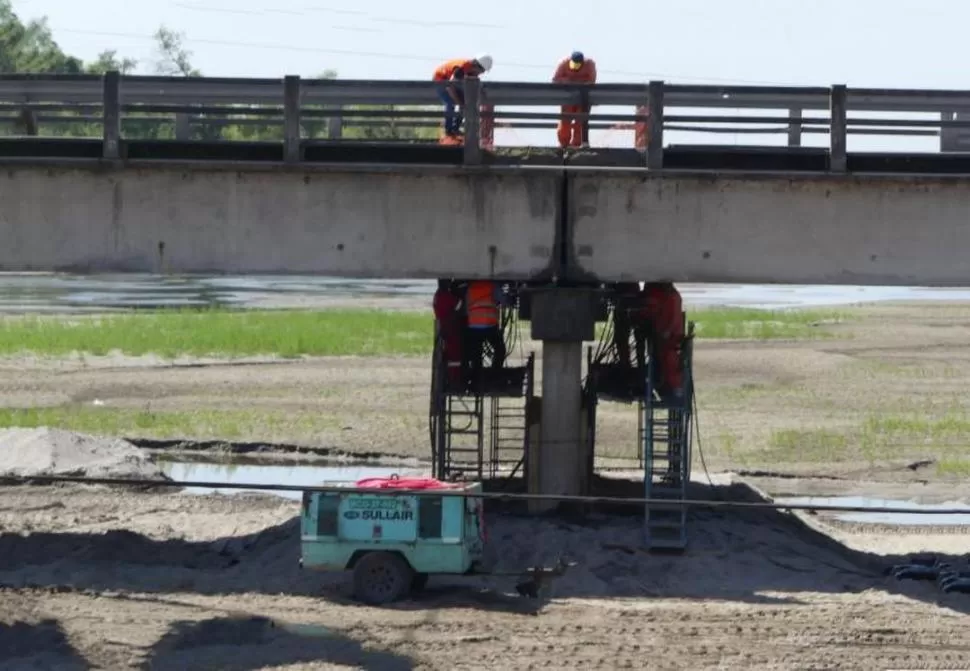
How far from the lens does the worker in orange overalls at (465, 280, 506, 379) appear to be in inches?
910

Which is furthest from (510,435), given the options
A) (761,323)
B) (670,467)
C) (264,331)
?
(761,323)

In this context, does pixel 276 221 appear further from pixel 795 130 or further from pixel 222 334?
pixel 222 334

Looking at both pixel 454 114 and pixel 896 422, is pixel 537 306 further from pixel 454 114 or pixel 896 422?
pixel 896 422

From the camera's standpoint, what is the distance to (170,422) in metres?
33.3

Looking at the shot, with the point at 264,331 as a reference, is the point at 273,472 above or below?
below

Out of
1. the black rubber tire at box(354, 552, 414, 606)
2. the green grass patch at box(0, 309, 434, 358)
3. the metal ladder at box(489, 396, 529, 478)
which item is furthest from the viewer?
the green grass patch at box(0, 309, 434, 358)

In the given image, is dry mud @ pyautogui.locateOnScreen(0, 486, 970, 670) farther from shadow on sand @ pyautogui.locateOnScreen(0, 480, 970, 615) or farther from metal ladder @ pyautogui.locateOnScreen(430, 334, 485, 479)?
metal ladder @ pyautogui.locateOnScreen(430, 334, 485, 479)

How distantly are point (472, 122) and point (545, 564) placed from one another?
5.28 meters

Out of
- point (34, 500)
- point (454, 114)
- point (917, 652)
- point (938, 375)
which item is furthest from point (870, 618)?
point (938, 375)

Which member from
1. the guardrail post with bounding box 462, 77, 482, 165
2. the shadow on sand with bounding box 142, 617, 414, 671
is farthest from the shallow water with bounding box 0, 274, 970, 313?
the shadow on sand with bounding box 142, 617, 414, 671

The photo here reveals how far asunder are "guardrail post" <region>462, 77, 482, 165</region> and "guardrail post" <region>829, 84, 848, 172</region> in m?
4.18

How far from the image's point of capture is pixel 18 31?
112 m

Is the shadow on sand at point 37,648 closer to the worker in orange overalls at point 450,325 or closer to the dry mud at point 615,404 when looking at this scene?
the worker in orange overalls at point 450,325

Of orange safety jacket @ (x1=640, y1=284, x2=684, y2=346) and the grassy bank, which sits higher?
orange safety jacket @ (x1=640, y1=284, x2=684, y2=346)
